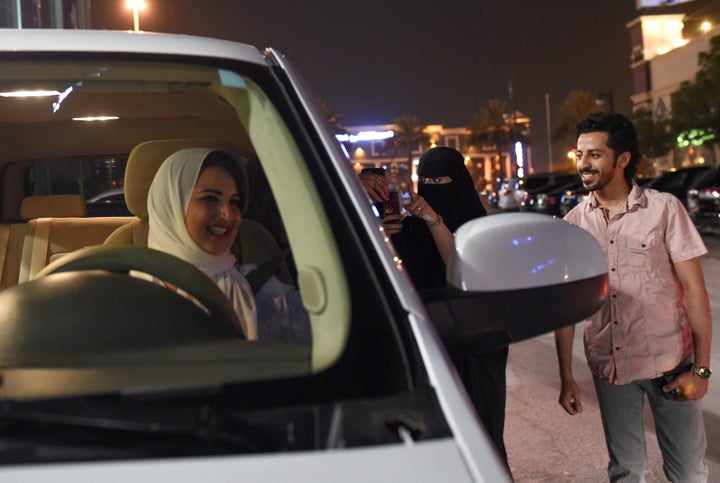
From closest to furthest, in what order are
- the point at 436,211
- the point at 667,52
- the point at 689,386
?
the point at 689,386 < the point at 436,211 < the point at 667,52

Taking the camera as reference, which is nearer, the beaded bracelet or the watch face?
the watch face

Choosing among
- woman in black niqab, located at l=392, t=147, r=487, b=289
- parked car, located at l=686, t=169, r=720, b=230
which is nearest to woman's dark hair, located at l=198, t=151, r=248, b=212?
woman in black niqab, located at l=392, t=147, r=487, b=289

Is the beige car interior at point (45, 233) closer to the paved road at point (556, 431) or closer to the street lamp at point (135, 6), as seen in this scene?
the paved road at point (556, 431)

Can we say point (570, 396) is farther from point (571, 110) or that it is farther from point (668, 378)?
point (571, 110)

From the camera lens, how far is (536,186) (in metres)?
47.1

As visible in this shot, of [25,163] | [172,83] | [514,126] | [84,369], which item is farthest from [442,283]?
[514,126]

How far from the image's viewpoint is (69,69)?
219cm

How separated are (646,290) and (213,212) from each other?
198cm

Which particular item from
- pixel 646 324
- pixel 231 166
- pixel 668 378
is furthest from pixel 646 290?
pixel 231 166

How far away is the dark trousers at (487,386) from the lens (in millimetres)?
4203

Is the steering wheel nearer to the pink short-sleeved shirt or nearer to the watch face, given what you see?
the pink short-sleeved shirt

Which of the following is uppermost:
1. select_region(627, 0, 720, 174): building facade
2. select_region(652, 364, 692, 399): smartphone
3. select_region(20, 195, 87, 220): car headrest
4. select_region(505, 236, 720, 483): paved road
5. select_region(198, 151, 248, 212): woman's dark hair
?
select_region(627, 0, 720, 174): building facade

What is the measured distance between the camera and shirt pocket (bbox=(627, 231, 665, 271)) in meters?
3.73

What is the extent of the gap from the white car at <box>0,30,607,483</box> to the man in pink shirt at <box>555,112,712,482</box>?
1.68 metres
